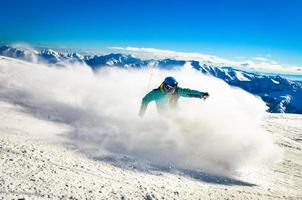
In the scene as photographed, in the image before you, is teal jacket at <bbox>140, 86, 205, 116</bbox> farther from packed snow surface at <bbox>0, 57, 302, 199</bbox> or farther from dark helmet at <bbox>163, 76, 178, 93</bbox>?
packed snow surface at <bbox>0, 57, 302, 199</bbox>

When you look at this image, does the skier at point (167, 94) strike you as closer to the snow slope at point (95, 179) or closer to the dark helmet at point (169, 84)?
the dark helmet at point (169, 84)

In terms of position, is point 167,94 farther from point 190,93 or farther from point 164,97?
point 190,93

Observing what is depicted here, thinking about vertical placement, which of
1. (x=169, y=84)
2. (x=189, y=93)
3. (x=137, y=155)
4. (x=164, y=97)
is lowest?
(x=137, y=155)

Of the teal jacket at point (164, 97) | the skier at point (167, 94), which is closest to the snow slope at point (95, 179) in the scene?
the skier at point (167, 94)

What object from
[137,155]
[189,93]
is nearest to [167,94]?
[189,93]

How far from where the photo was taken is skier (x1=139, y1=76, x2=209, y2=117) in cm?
1518

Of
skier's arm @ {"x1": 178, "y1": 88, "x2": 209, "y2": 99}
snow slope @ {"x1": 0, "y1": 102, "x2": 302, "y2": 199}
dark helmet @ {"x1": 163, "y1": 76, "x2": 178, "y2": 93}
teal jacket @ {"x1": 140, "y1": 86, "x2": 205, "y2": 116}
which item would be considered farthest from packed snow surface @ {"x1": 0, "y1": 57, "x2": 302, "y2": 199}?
dark helmet @ {"x1": 163, "y1": 76, "x2": 178, "y2": 93}

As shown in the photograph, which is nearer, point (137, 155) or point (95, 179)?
point (95, 179)

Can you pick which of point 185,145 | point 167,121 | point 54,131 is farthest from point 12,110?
point 185,145

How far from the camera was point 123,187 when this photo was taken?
312 inches

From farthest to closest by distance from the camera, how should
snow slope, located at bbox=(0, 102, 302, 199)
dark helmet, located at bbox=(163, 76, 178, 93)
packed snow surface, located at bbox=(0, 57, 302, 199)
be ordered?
dark helmet, located at bbox=(163, 76, 178, 93) → packed snow surface, located at bbox=(0, 57, 302, 199) → snow slope, located at bbox=(0, 102, 302, 199)

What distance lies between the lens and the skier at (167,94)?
598 inches

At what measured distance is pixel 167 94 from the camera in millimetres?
15375

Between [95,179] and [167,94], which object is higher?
[167,94]
